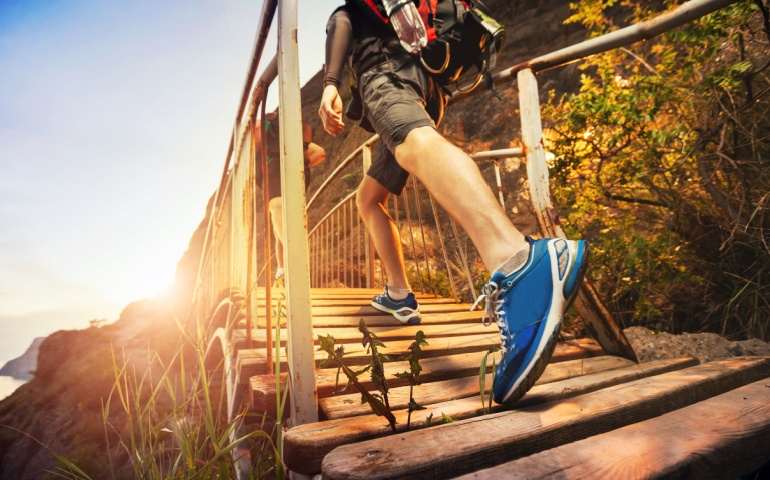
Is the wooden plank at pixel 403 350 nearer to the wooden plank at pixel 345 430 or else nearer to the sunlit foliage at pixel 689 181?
the wooden plank at pixel 345 430

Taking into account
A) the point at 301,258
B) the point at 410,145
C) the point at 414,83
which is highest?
the point at 414,83

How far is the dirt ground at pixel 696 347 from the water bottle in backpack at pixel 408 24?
1777 mm

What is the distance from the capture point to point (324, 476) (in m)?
0.53

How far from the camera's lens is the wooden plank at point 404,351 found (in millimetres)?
1194

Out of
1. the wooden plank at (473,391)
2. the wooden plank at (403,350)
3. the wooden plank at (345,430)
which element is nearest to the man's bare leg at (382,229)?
the wooden plank at (403,350)

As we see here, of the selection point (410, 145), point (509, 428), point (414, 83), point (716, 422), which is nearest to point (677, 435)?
point (716, 422)

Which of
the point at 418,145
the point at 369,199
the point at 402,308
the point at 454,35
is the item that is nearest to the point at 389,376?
the point at 418,145

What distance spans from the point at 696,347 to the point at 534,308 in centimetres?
148

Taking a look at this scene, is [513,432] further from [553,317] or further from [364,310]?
[364,310]

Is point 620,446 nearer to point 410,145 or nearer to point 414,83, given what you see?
point 410,145

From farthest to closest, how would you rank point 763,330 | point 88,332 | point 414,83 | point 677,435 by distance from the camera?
point 88,332, point 763,330, point 414,83, point 677,435

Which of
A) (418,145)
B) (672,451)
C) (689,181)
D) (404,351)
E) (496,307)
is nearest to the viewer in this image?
(672,451)

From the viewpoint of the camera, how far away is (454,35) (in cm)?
150

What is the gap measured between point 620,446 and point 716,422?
0.27m
